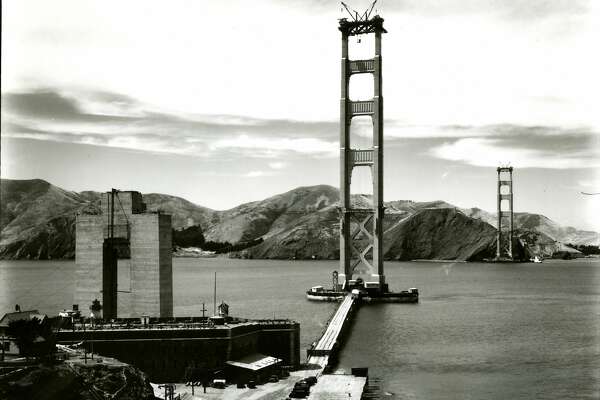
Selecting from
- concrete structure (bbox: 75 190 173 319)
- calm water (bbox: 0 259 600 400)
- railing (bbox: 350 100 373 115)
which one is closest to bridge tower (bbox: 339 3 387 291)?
railing (bbox: 350 100 373 115)

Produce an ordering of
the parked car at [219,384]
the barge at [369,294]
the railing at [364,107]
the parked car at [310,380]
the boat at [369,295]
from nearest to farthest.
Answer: the parked car at [219,384] → the parked car at [310,380] → the boat at [369,295] → the barge at [369,294] → the railing at [364,107]

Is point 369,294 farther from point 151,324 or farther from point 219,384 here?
point 219,384

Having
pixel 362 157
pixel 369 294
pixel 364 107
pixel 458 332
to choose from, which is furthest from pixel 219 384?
pixel 364 107

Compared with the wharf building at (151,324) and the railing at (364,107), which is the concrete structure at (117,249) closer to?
the wharf building at (151,324)

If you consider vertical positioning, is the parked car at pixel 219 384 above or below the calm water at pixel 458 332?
above

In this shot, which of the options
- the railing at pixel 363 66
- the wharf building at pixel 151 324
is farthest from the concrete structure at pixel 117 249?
the railing at pixel 363 66

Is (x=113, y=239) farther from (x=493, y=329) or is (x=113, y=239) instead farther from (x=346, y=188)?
(x=346, y=188)

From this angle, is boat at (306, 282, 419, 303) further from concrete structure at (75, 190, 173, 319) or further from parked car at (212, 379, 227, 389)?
parked car at (212, 379, 227, 389)
